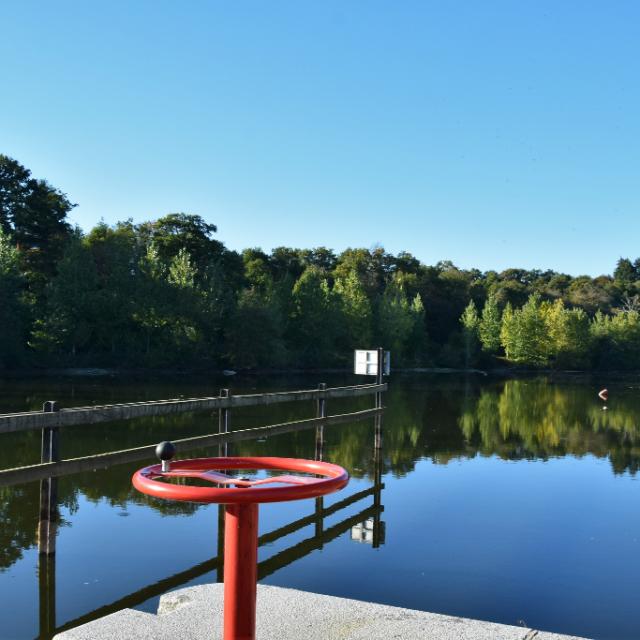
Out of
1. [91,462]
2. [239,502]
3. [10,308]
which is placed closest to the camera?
[239,502]

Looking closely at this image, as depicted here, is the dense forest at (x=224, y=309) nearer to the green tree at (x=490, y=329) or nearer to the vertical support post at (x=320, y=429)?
the green tree at (x=490, y=329)

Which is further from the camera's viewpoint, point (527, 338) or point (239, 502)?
point (527, 338)

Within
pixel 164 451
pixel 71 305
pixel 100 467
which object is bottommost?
pixel 100 467

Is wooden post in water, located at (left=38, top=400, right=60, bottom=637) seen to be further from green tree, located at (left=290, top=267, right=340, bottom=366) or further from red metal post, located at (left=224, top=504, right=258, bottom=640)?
green tree, located at (left=290, top=267, right=340, bottom=366)

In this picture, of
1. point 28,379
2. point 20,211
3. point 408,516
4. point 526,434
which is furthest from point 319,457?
point 20,211

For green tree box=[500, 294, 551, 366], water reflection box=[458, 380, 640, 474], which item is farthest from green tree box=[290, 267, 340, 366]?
water reflection box=[458, 380, 640, 474]

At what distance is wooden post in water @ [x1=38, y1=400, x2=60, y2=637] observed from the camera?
7301mm

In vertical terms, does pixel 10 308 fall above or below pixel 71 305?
below

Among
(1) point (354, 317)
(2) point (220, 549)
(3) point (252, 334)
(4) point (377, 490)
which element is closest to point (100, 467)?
(2) point (220, 549)

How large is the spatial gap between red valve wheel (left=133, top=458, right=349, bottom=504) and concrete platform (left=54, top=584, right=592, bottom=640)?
1543 millimetres

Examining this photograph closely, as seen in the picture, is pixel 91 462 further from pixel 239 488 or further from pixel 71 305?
pixel 71 305

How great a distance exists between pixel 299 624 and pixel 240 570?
1.88 m

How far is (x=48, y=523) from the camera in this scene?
7.71m

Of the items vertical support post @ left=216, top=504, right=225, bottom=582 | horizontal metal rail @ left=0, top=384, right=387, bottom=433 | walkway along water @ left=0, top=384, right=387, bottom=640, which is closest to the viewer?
walkway along water @ left=0, top=384, right=387, bottom=640
